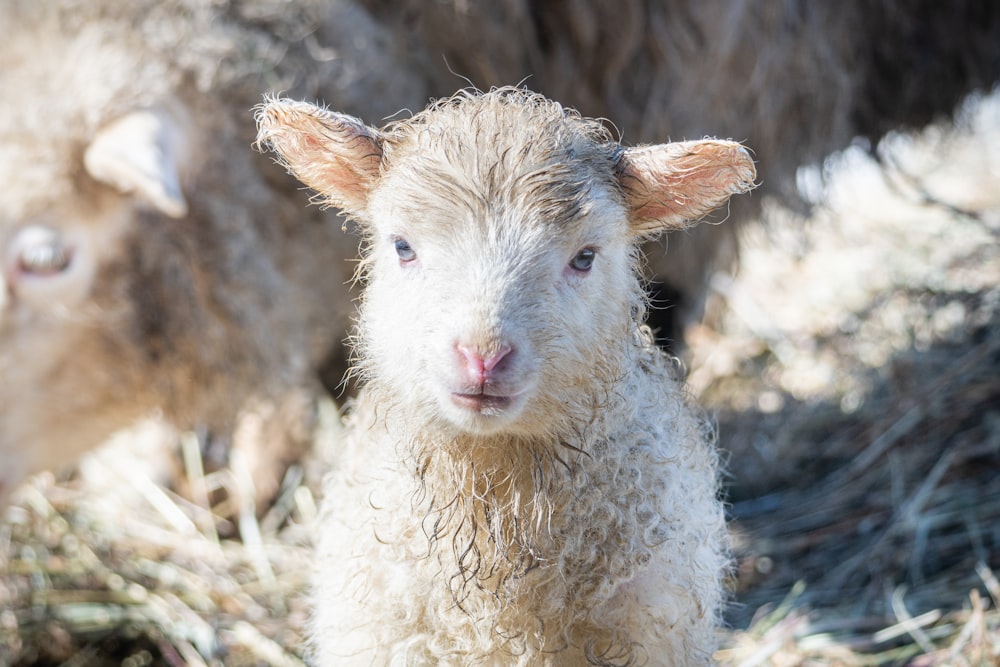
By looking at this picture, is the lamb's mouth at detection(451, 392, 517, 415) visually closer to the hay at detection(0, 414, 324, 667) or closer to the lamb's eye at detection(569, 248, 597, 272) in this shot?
the lamb's eye at detection(569, 248, 597, 272)

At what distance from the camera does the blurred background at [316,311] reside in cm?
281

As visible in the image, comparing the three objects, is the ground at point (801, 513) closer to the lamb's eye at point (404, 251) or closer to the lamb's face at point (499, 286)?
the lamb's face at point (499, 286)

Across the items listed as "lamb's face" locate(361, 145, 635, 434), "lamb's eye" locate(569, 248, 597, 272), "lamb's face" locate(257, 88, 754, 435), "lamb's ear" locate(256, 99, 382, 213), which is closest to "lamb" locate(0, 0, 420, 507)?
"lamb's ear" locate(256, 99, 382, 213)

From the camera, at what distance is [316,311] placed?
11.1ft

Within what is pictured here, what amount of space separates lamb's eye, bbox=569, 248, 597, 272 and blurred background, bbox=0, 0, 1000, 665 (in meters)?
1.33

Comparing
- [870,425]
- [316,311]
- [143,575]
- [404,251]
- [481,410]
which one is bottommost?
[143,575]

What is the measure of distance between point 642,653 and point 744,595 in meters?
1.47

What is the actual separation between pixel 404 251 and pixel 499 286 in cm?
24

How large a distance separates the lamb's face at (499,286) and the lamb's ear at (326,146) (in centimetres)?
7

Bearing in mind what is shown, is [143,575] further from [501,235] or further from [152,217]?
[501,235]

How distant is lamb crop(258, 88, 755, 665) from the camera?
152cm

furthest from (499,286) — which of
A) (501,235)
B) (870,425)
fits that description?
(870,425)

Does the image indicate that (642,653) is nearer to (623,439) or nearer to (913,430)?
(623,439)

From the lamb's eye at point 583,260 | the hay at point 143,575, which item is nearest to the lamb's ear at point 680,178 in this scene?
the lamb's eye at point 583,260
